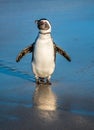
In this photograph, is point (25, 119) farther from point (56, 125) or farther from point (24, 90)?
point (24, 90)

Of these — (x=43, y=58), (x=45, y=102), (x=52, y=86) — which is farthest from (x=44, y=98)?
(x=43, y=58)

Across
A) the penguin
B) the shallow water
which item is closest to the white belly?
the penguin

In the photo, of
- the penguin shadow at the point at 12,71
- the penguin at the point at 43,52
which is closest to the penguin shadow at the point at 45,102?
the penguin at the point at 43,52

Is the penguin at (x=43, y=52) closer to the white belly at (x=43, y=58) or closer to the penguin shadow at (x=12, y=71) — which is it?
the white belly at (x=43, y=58)

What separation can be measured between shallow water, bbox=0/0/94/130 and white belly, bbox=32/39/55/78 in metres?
0.15

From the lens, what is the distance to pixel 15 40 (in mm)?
8617

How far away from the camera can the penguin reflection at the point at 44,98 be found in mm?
4617

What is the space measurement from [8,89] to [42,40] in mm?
691

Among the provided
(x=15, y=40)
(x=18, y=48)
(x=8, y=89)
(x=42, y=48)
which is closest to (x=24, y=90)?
(x=8, y=89)

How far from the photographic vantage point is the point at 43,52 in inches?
220

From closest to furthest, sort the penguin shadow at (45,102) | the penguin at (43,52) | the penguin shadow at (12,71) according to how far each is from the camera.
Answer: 1. the penguin shadow at (45,102)
2. the penguin at (43,52)
3. the penguin shadow at (12,71)

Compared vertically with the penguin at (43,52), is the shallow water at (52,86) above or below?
below

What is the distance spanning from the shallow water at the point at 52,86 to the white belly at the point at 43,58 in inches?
→ 5.8

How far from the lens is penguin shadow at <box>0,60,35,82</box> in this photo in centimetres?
596
